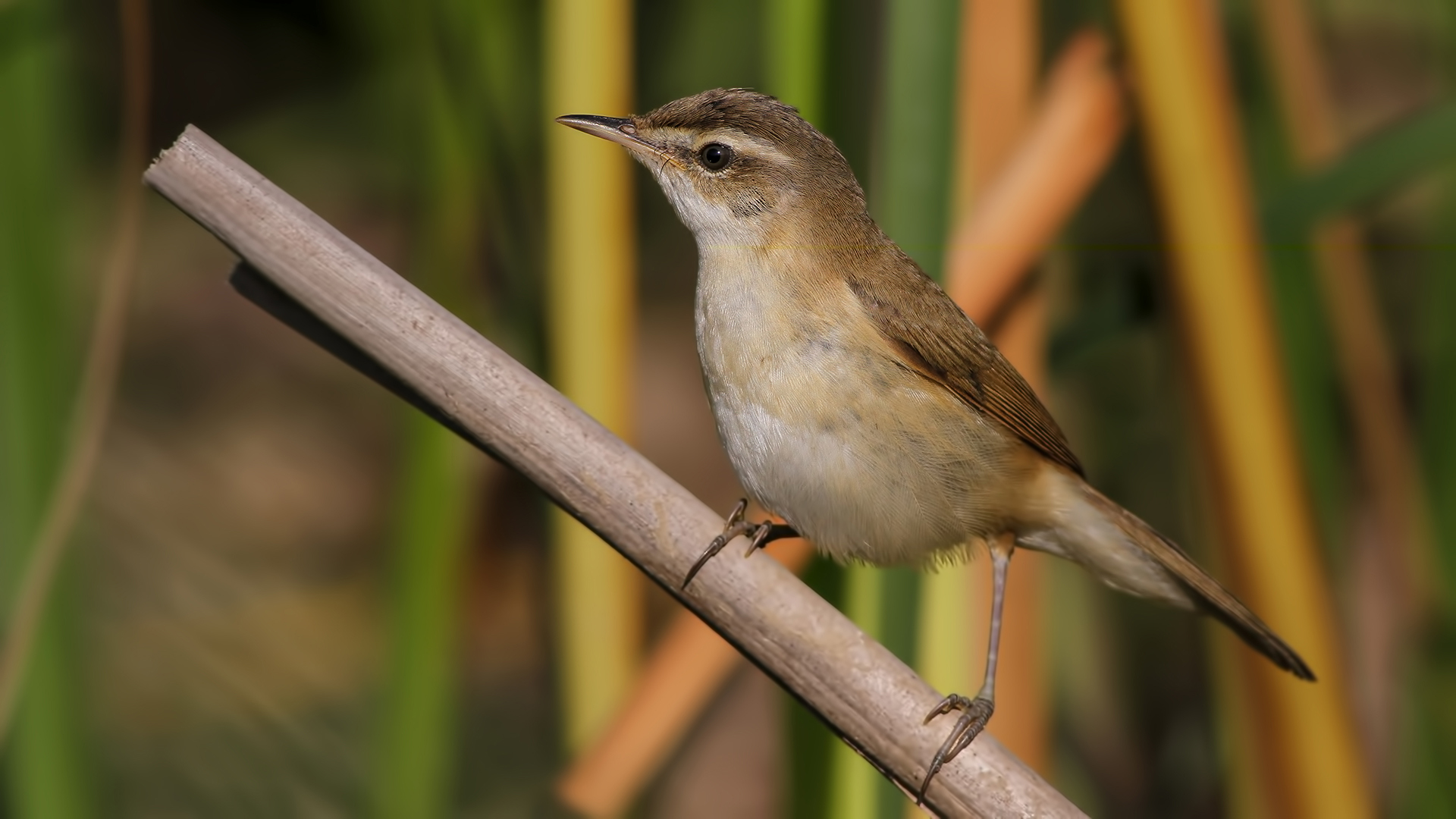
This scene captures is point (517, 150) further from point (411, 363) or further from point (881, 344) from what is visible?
point (411, 363)

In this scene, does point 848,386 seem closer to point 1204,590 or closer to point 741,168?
point 741,168

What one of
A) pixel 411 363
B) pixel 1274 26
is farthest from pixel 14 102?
pixel 1274 26

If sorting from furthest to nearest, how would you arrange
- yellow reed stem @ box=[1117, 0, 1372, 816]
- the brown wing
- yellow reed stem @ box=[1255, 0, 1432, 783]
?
yellow reed stem @ box=[1255, 0, 1432, 783] < the brown wing < yellow reed stem @ box=[1117, 0, 1372, 816]

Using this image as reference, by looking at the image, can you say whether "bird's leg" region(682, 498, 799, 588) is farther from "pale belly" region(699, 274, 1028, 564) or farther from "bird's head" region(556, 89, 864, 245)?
"bird's head" region(556, 89, 864, 245)

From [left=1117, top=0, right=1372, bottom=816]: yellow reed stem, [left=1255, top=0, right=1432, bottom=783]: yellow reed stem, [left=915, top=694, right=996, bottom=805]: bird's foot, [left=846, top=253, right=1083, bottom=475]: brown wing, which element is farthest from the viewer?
[left=1255, top=0, right=1432, bottom=783]: yellow reed stem

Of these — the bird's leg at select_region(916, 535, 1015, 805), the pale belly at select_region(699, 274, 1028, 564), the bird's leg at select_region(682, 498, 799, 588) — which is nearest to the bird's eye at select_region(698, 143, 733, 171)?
the pale belly at select_region(699, 274, 1028, 564)

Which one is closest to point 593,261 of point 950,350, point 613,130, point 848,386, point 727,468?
point 613,130
